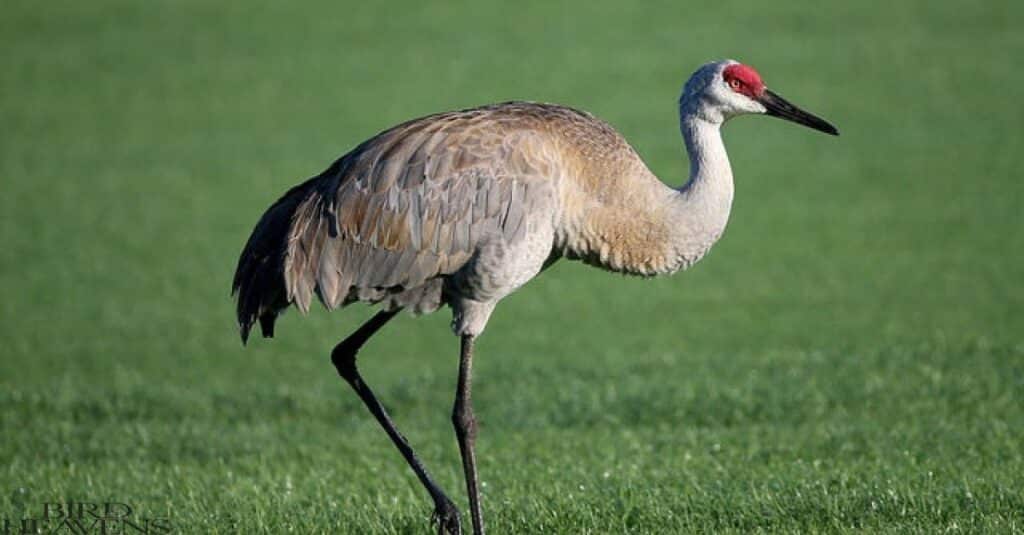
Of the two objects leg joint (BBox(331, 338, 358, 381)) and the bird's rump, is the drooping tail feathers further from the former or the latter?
leg joint (BBox(331, 338, 358, 381))

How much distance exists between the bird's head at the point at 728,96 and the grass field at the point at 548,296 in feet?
5.71

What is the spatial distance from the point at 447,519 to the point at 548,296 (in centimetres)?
1134

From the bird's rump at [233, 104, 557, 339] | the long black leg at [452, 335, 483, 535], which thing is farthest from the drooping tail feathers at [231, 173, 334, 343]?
the long black leg at [452, 335, 483, 535]

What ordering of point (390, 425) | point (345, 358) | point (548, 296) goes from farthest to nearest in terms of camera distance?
point (548, 296) < point (345, 358) < point (390, 425)

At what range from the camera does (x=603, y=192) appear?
23.7 feet

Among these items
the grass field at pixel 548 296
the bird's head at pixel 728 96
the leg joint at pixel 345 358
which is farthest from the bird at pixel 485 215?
the grass field at pixel 548 296

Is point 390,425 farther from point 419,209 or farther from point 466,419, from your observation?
point 419,209

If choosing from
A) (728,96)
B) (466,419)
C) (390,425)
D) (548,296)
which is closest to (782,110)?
(728,96)

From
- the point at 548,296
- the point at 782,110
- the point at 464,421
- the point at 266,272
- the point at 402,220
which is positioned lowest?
the point at 464,421

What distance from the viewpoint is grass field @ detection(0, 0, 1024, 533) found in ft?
26.9

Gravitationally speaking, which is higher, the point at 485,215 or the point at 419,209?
the point at 419,209

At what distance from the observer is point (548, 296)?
60.8 feet

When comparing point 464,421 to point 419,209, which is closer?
Answer: point 419,209

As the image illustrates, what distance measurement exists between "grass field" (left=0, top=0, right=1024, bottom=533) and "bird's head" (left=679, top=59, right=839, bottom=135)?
1.74 metres
